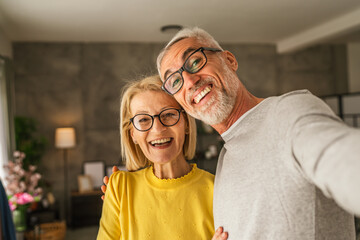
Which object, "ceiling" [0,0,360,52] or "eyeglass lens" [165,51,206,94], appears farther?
"ceiling" [0,0,360,52]

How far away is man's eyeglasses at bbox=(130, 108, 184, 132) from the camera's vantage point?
48.8 inches

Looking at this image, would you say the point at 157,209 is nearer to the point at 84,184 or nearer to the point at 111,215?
the point at 111,215

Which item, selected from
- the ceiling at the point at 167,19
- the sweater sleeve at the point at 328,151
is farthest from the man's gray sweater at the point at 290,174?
the ceiling at the point at 167,19

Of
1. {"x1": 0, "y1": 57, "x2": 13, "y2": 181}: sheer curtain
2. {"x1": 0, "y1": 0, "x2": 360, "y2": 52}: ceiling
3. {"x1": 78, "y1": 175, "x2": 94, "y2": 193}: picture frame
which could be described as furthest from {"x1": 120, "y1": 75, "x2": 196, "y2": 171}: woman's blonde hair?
{"x1": 78, "y1": 175, "x2": 94, "y2": 193}: picture frame

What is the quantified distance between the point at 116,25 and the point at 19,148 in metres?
2.59

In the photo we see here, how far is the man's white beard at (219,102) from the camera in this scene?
1084mm

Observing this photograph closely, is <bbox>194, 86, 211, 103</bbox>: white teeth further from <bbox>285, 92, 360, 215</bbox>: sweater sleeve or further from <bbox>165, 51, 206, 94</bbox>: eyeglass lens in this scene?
<bbox>285, 92, 360, 215</bbox>: sweater sleeve

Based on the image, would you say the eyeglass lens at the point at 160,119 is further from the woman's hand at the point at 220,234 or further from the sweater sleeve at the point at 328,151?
the sweater sleeve at the point at 328,151

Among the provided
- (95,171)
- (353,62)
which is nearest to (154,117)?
(95,171)

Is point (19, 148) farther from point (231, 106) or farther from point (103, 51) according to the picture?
point (231, 106)

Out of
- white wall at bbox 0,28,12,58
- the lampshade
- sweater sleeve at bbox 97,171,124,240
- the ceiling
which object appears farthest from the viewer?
the lampshade

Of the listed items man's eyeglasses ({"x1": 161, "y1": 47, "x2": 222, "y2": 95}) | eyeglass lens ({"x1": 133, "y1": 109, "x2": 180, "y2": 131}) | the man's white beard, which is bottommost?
eyeglass lens ({"x1": 133, "y1": 109, "x2": 180, "y2": 131})

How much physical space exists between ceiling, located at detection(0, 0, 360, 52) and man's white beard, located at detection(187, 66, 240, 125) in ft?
10.7

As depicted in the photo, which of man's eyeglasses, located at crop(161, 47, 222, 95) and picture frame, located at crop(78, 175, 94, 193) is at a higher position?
man's eyeglasses, located at crop(161, 47, 222, 95)
